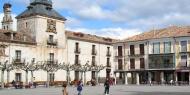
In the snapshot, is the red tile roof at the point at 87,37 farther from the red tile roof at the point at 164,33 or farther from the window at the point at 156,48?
the window at the point at 156,48

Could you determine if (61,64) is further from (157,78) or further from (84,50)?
(157,78)

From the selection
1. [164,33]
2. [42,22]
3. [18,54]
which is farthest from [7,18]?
[164,33]

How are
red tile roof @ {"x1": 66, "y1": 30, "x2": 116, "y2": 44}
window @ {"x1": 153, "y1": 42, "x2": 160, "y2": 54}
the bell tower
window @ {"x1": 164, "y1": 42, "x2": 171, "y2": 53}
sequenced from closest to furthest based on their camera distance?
1. window @ {"x1": 164, "y1": 42, "x2": 171, "y2": 53}
2. window @ {"x1": 153, "y1": 42, "x2": 160, "y2": 54}
3. red tile roof @ {"x1": 66, "y1": 30, "x2": 116, "y2": 44}
4. the bell tower

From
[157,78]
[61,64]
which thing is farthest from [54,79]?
[157,78]

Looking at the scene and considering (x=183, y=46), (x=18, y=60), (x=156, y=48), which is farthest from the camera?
(x=156, y=48)

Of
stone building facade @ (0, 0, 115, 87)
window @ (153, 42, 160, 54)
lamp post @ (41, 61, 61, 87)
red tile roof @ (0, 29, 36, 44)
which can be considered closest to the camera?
lamp post @ (41, 61, 61, 87)

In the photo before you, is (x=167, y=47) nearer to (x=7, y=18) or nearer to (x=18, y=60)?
(x=18, y=60)

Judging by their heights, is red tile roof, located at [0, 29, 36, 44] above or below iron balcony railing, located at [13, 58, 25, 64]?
above

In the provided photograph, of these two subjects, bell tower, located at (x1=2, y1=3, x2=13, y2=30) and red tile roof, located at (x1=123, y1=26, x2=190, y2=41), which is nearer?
red tile roof, located at (x1=123, y1=26, x2=190, y2=41)

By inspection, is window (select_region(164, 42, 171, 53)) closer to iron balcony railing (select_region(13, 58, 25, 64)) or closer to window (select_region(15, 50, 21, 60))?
iron balcony railing (select_region(13, 58, 25, 64))

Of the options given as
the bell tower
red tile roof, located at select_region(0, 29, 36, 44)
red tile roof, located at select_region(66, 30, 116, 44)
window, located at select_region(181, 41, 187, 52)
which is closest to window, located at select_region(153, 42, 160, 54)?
window, located at select_region(181, 41, 187, 52)

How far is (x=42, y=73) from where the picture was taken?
59.5 metres

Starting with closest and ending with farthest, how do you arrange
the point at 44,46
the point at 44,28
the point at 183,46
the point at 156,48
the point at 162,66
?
the point at 183,46, the point at 44,46, the point at 44,28, the point at 162,66, the point at 156,48

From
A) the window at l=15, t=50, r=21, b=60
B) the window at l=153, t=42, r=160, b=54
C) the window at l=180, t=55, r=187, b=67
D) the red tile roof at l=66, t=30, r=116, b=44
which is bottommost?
the window at l=180, t=55, r=187, b=67
